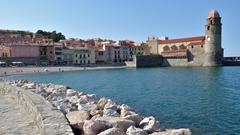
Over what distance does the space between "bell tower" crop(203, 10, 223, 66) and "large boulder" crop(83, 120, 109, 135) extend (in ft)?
233

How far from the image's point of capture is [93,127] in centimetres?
560

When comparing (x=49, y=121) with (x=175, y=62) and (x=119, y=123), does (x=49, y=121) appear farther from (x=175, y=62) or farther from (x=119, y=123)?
(x=175, y=62)

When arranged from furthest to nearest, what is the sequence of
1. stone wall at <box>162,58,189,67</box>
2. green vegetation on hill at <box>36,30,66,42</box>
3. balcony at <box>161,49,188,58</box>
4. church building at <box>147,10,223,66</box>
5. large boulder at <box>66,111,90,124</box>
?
green vegetation on hill at <box>36,30,66,42</box>, balcony at <box>161,49,188,58</box>, stone wall at <box>162,58,189,67</box>, church building at <box>147,10,223,66</box>, large boulder at <box>66,111,90,124</box>

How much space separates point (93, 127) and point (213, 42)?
235 feet

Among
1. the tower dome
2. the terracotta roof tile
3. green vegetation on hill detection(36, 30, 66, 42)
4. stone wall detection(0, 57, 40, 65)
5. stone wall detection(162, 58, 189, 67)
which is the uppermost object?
the tower dome

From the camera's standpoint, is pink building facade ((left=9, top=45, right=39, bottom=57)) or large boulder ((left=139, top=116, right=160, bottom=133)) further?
pink building facade ((left=9, top=45, right=39, bottom=57))

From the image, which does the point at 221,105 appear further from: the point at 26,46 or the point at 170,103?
the point at 26,46

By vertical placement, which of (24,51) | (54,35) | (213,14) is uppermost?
(213,14)

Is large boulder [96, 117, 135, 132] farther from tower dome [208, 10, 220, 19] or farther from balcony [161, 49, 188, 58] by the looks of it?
balcony [161, 49, 188, 58]

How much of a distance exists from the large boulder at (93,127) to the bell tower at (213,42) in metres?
70.9

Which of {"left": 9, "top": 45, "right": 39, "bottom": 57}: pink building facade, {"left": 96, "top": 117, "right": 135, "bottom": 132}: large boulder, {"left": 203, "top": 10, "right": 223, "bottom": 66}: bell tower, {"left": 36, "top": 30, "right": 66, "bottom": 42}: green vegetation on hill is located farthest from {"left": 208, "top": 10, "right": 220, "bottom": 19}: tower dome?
{"left": 96, "top": 117, "right": 135, "bottom": 132}: large boulder

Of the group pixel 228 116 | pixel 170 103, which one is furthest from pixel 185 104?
pixel 228 116

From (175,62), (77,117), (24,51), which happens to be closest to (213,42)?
(175,62)

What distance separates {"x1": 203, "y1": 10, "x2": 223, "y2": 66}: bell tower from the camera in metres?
73.2
